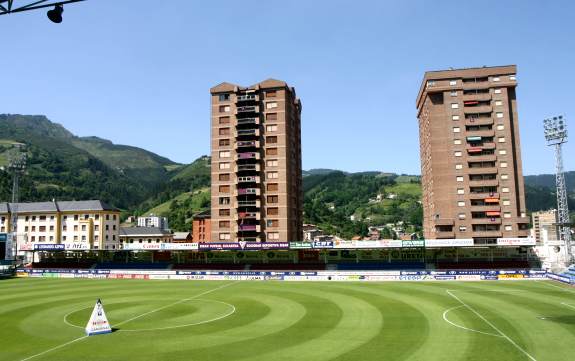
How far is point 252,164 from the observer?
117m

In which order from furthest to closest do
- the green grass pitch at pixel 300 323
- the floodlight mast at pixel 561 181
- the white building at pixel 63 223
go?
the white building at pixel 63 223 < the floodlight mast at pixel 561 181 < the green grass pitch at pixel 300 323

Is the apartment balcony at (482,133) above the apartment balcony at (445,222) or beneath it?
above

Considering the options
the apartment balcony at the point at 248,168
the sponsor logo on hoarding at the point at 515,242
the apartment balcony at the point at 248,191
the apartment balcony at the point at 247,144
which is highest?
the apartment balcony at the point at 247,144

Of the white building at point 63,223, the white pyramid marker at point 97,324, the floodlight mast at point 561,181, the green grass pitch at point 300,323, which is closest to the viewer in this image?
the green grass pitch at point 300,323

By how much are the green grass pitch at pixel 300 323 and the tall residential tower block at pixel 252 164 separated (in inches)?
1855

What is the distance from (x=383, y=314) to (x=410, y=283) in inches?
1246

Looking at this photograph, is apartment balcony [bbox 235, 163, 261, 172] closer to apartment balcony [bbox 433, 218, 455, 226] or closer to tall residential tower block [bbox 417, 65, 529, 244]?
tall residential tower block [bbox 417, 65, 529, 244]

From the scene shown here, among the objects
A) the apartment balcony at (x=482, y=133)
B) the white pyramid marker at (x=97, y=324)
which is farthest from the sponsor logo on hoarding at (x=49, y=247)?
the apartment balcony at (x=482, y=133)

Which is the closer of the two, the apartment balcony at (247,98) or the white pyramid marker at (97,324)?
the white pyramid marker at (97,324)

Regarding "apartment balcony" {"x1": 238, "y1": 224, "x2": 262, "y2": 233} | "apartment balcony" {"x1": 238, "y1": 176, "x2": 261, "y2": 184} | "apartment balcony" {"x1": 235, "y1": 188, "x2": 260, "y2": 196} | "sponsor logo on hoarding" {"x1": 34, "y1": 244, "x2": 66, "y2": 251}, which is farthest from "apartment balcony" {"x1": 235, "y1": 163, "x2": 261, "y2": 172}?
"sponsor logo on hoarding" {"x1": 34, "y1": 244, "x2": 66, "y2": 251}

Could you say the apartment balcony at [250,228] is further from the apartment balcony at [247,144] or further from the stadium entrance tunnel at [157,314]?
the stadium entrance tunnel at [157,314]

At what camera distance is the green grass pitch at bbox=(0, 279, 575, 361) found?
31.0 m

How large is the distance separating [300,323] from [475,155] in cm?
9011

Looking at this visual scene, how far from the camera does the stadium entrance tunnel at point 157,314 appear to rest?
41.0m
